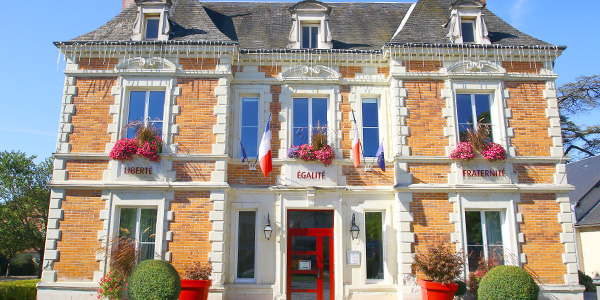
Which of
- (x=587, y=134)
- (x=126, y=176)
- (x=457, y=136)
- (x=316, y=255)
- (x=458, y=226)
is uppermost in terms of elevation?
(x=587, y=134)

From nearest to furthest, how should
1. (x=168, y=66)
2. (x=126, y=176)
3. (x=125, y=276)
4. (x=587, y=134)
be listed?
(x=125, y=276) → (x=126, y=176) → (x=168, y=66) → (x=587, y=134)

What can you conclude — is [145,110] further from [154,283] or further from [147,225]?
[154,283]

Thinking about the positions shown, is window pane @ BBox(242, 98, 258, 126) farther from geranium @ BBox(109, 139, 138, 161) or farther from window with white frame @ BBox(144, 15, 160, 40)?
window with white frame @ BBox(144, 15, 160, 40)

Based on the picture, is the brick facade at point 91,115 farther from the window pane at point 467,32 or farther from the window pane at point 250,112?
the window pane at point 467,32

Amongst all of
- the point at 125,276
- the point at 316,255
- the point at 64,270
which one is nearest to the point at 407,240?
the point at 316,255

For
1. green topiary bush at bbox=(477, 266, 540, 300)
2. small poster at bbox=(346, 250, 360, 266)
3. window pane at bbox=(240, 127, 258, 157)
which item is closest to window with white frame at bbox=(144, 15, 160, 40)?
window pane at bbox=(240, 127, 258, 157)

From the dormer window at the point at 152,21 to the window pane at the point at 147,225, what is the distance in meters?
4.32

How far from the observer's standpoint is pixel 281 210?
9891 mm

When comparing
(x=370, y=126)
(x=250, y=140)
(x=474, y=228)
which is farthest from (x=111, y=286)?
(x=474, y=228)

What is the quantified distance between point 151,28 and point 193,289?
6.62m

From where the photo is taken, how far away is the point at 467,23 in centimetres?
1095

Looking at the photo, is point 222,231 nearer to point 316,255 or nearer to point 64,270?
point 316,255

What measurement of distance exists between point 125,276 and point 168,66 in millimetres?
4960

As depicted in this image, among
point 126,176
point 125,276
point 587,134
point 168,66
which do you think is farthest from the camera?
point 587,134
